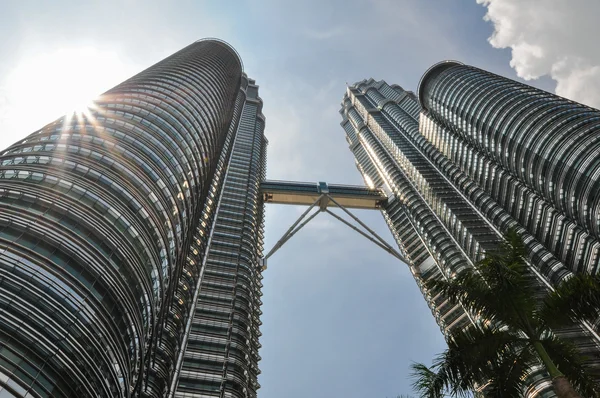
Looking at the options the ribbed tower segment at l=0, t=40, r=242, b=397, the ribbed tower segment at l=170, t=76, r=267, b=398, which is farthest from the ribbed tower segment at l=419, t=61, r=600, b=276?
the ribbed tower segment at l=0, t=40, r=242, b=397

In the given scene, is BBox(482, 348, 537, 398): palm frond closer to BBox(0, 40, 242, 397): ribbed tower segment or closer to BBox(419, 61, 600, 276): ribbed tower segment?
BBox(0, 40, 242, 397): ribbed tower segment

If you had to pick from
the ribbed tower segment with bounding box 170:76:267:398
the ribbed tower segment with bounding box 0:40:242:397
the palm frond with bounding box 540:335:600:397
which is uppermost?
the ribbed tower segment with bounding box 170:76:267:398

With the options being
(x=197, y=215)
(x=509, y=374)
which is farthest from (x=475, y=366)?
(x=197, y=215)

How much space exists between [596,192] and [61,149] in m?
57.3

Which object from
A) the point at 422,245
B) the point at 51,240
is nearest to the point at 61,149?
the point at 51,240

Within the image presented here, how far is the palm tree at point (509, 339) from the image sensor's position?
15.8 m

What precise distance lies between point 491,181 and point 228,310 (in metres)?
52.7

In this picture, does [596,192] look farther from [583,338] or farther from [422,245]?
[422,245]

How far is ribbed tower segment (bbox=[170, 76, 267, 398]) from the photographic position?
55625mm

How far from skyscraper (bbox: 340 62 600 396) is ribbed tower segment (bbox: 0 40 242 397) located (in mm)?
20222

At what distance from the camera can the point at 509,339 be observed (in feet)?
52.4

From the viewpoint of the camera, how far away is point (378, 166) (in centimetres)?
14100

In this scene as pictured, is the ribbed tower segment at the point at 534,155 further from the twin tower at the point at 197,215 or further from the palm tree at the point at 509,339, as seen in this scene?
the palm tree at the point at 509,339

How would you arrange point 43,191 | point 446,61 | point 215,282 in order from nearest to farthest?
point 43,191 < point 215,282 < point 446,61
